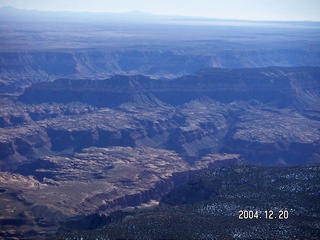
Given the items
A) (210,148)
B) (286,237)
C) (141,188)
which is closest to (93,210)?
(141,188)

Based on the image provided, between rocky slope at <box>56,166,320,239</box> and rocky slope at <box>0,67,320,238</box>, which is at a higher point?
rocky slope at <box>56,166,320,239</box>
